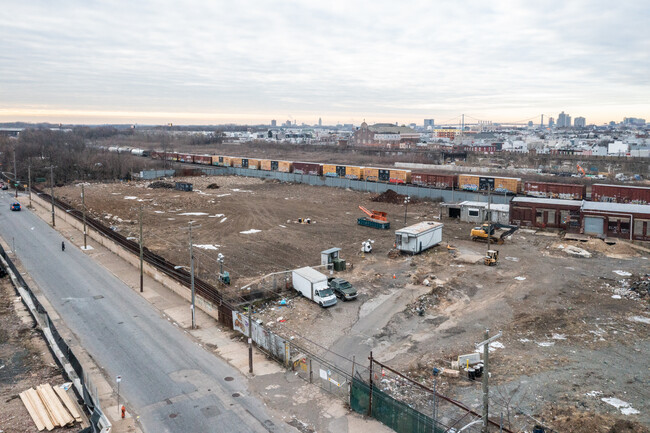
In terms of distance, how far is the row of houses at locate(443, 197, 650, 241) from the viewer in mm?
41062

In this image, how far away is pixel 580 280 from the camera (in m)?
30.8

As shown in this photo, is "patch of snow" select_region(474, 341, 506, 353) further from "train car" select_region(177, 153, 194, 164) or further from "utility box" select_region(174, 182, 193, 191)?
"train car" select_region(177, 153, 194, 164)

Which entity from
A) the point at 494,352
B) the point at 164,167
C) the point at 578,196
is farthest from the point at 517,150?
the point at 494,352

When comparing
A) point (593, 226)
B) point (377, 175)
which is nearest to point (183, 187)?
point (377, 175)

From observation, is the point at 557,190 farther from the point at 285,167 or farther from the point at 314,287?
the point at 285,167

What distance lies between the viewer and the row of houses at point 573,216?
4106 cm

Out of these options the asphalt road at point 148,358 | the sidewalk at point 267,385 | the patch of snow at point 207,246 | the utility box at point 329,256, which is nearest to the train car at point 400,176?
the patch of snow at point 207,246

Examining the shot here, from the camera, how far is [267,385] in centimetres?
1822

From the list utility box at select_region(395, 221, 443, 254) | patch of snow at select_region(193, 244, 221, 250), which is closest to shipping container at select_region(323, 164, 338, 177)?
utility box at select_region(395, 221, 443, 254)

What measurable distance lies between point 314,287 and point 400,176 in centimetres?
4766

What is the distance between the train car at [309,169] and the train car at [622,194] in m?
43.5

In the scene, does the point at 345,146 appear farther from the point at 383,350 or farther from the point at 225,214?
the point at 383,350

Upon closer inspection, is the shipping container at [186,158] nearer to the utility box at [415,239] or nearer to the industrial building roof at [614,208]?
the utility box at [415,239]

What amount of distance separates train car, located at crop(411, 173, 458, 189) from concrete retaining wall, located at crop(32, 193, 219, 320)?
143 ft
